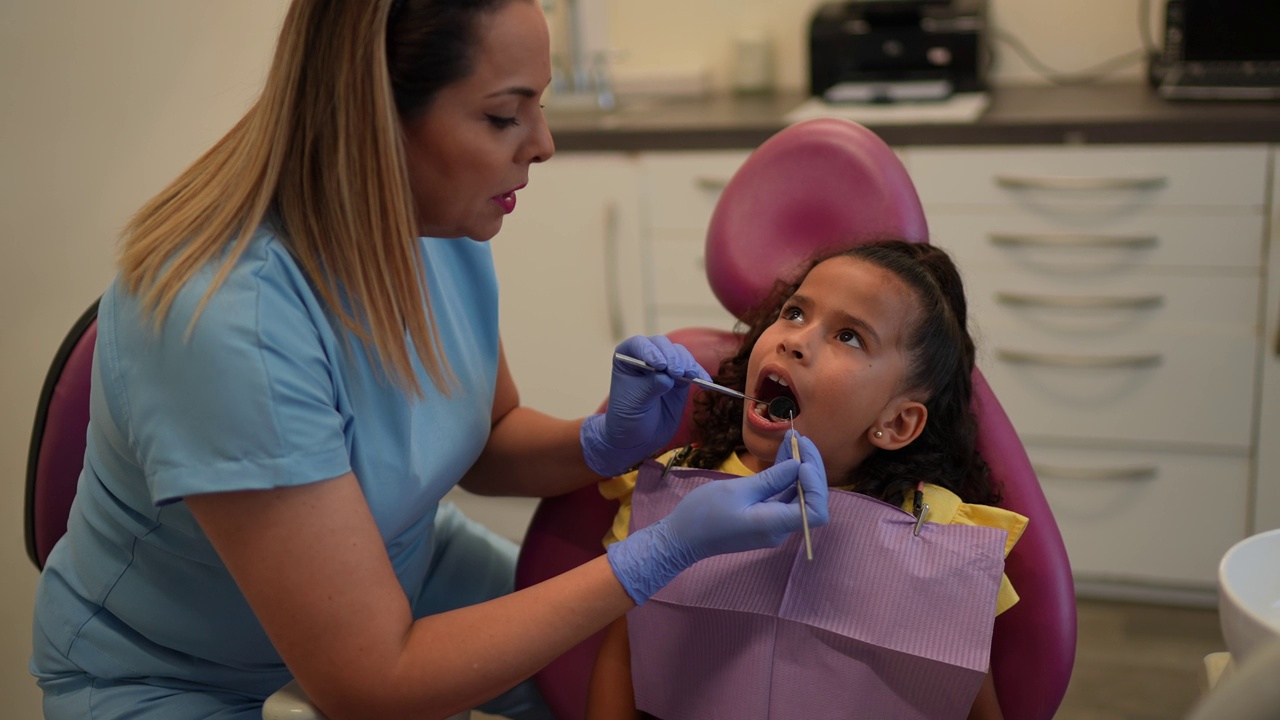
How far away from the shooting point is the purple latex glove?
1.30 meters

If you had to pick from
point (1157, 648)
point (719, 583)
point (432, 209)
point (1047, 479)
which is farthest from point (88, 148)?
point (1157, 648)

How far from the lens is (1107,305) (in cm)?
238

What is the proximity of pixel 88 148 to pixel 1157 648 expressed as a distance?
219 centimetres

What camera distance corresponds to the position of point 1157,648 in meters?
2.40

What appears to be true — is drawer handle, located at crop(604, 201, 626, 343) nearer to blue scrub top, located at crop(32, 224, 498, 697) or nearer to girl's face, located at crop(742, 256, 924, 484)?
blue scrub top, located at crop(32, 224, 498, 697)

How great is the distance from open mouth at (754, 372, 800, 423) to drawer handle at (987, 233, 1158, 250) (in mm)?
1246

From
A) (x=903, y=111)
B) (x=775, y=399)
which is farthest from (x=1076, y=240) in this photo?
(x=775, y=399)

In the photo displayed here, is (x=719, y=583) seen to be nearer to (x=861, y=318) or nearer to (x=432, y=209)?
(x=861, y=318)

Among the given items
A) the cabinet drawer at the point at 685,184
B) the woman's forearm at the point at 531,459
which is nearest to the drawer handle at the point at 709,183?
the cabinet drawer at the point at 685,184

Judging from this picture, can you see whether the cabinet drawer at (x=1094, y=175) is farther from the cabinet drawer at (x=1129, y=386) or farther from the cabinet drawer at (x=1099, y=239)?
the cabinet drawer at (x=1129, y=386)

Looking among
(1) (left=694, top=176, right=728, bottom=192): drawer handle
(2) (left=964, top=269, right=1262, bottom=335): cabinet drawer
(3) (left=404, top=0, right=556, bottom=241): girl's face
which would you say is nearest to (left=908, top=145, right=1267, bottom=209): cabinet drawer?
(2) (left=964, top=269, right=1262, bottom=335): cabinet drawer

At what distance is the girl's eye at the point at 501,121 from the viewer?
113 cm

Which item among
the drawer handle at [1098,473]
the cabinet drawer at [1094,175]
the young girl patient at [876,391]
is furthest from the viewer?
the drawer handle at [1098,473]

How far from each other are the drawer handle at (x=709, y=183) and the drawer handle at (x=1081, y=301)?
62 cm
